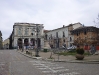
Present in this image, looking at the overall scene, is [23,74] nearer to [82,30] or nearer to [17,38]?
[82,30]

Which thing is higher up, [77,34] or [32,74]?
[77,34]

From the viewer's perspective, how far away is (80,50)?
25.0 m

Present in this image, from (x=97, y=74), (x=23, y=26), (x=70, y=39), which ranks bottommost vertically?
(x=97, y=74)

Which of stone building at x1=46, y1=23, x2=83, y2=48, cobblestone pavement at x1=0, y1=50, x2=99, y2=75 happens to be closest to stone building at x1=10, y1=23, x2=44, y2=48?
stone building at x1=46, y1=23, x2=83, y2=48

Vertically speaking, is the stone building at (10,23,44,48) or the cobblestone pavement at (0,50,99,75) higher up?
the stone building at (10,23,44,48)

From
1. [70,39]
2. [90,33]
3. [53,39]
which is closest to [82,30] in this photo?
[90,33]

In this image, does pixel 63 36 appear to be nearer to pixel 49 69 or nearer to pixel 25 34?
pixel 25 34

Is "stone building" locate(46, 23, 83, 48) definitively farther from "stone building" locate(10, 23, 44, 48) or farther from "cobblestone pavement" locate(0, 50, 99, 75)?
"cobblestone pavement" locate(0, 50, 99, 75)

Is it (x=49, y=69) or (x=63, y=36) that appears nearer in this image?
(x=49, y=69)

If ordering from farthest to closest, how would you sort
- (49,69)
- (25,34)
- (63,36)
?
(25,34)
(63,36)
(49,69)

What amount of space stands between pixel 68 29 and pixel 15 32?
1216 inches

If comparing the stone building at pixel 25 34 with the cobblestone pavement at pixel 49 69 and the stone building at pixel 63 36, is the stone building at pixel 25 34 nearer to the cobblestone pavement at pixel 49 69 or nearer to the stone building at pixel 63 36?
the stone building at pixel 63 36

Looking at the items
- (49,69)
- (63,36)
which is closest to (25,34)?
(63,36)

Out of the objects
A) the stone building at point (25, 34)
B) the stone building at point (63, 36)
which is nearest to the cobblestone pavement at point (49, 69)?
the stone building at point (63, 36)
